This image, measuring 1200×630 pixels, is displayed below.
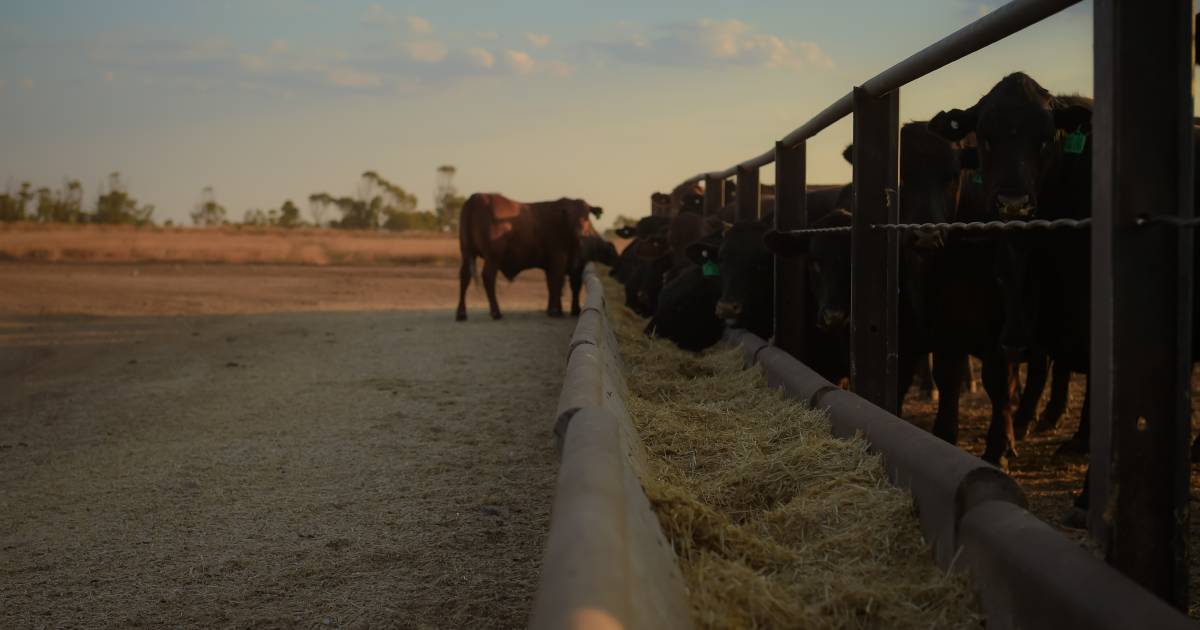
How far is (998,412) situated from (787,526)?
9.77 ft

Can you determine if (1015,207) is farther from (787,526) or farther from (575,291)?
(575,291)

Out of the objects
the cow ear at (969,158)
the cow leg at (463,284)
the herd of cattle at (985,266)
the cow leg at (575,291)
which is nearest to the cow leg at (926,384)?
the herd of cattle at (985,266)

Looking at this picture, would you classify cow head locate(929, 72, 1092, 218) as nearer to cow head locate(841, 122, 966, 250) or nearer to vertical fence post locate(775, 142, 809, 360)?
cow head locate(841, 122, 966, 250)

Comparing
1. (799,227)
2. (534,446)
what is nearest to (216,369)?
(534,446)

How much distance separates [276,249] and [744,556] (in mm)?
41200

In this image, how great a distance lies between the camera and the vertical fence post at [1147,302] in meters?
2.32

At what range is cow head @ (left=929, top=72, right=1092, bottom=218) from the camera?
204 inches

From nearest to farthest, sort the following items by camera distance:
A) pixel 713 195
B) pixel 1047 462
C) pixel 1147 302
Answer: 1. pixel 1147 302
2. pixel 1047 462
3. pixel 713 195

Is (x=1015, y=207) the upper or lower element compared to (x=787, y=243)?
upper

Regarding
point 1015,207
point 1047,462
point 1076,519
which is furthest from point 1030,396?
point 1076,519

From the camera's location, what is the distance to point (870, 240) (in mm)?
4996

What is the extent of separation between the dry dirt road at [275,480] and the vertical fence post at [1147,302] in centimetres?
173

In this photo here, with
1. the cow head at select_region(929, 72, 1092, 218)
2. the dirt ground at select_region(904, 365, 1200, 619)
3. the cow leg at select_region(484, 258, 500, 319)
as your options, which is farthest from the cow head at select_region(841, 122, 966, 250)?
the cow leg at select_region(484, 258, 500, 319)

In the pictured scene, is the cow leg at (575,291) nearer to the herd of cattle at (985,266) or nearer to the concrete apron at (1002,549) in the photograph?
the herd of cattle at (985,266)
